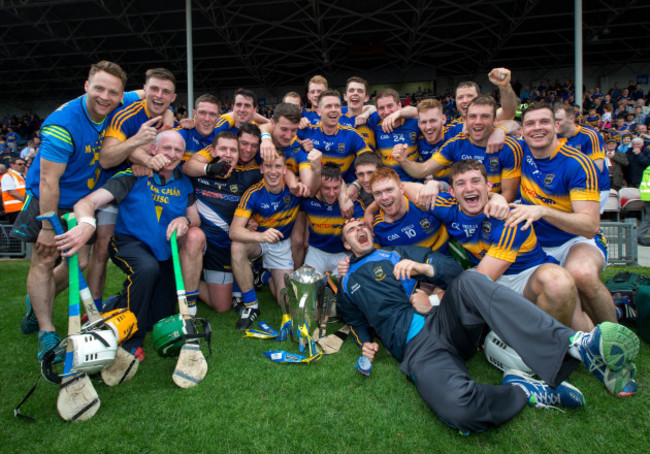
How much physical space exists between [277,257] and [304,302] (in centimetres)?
143

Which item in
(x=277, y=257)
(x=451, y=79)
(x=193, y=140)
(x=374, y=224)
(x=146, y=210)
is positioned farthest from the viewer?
(x=451, y=79)

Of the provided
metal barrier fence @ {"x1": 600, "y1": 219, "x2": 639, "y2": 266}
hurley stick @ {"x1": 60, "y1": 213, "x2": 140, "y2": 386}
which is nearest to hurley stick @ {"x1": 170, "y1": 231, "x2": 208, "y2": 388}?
hurley stick @ {"x1": 60, "y1": 213, "x2": 140, "y2": 386}

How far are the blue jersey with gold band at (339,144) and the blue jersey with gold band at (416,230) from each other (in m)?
1.31

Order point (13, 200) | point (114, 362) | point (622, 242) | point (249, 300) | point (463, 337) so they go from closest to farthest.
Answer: point (463, 337) < point (114, 362) < point (249, 300) < point (622, 242) < point (13, 200)

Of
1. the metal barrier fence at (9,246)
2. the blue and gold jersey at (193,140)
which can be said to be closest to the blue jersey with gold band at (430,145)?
the blue and gold jersey at (193,140)

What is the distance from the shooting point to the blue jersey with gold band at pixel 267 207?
14.1 feet

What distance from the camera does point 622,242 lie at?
19.9ft

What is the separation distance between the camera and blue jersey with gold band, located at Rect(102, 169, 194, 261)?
367cm

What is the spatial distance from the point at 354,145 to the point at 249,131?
1.34 meters

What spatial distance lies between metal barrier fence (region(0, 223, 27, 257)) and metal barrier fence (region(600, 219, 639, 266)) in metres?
10.8

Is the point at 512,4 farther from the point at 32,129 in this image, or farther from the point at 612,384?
A: the point at 32,129

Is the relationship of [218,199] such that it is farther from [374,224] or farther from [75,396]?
[75,396]

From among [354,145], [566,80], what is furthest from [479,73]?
[354,145]

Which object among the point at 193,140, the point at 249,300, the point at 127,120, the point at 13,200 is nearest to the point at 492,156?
the point at 249,300
